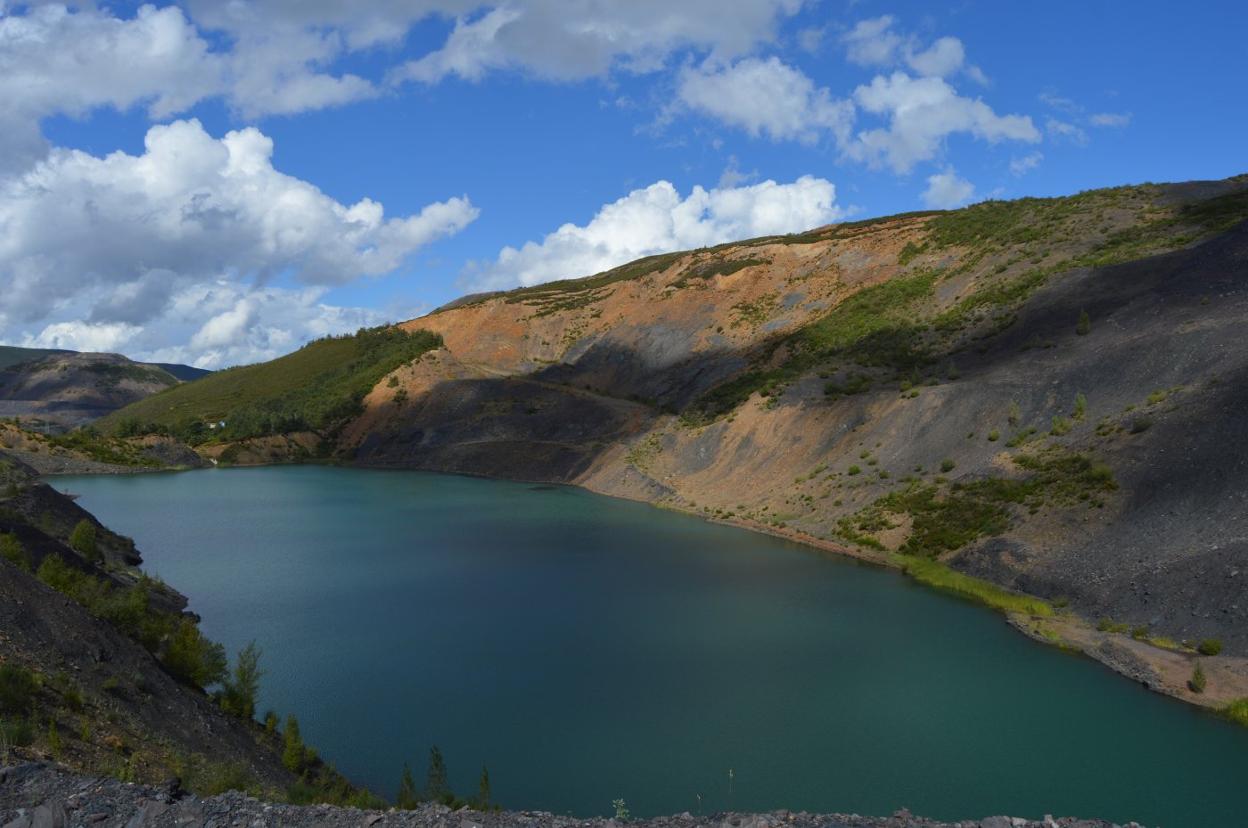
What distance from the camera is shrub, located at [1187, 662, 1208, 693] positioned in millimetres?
24281

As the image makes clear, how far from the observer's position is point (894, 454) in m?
52.1

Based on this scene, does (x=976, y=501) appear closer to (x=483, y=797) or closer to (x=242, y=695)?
(x=483, y=797)

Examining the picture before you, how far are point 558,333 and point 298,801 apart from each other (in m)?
110

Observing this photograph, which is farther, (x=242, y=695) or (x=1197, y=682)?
(x=1197, y=682)

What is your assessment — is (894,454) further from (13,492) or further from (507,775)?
(13,492)

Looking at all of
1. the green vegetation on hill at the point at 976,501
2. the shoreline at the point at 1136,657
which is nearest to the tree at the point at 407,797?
the shoreline at the point at 1136,657

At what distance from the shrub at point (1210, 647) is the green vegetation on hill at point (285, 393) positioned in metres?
106

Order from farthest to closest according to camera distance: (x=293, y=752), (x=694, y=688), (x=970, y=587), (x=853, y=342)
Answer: (x=853, y=342)
(x=970, y=587)
(x=694, y=688)
(x=293, y=752)

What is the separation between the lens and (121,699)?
55.6ft

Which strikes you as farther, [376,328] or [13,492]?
[376,328]

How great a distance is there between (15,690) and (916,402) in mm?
51689

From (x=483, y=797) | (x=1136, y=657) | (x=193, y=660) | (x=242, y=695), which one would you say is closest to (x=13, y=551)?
(x=193, y=660)

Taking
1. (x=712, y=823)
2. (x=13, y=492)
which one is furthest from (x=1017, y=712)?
(x=13, y=492)

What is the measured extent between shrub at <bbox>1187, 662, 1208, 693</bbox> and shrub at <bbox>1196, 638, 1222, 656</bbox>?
1804 millimetres
